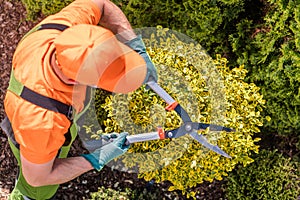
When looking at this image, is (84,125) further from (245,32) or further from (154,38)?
(245,32)

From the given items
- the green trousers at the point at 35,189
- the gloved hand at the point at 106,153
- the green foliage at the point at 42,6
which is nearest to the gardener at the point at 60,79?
the gloved hand at the point at 106,153

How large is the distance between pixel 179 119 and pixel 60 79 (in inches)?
39.8

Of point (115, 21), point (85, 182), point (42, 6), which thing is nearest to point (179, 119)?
point (115, 21)

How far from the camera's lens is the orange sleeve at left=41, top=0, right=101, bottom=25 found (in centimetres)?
278

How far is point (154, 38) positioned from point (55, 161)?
120cm

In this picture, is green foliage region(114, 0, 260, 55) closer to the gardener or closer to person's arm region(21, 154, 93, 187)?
the gardener

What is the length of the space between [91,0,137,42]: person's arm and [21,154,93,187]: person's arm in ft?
2.64

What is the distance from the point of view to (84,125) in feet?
11.8

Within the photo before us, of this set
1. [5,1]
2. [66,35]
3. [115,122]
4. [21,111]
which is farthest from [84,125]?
[5,1]

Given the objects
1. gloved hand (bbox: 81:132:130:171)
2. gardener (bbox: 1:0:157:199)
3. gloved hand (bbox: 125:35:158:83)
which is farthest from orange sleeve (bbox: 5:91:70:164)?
gloved hand (bbox: 125:35:158:83)

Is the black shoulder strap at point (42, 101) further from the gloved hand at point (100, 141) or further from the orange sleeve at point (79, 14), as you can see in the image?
the gloved hand at point (100, 141)

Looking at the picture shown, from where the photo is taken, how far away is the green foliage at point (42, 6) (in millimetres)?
4145

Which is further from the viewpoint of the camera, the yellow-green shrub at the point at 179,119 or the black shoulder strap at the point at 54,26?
the yellow-green shrub at the point at 179,119

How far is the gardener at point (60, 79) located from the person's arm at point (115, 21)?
0.38ft
